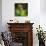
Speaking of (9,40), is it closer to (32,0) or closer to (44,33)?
(44,33)

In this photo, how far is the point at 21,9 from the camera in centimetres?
633

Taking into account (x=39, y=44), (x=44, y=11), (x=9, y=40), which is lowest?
(x=39, y=44)

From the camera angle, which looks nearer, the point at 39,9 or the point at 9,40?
the point at 9,40

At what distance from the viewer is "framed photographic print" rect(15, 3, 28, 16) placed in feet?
20.7

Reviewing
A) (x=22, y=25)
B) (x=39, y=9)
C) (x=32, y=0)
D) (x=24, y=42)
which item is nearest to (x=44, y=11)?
(x=39, y=9)

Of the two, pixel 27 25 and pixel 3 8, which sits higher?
pixel 3 8

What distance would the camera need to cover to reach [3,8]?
632 cm

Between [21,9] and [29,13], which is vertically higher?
[21,9]

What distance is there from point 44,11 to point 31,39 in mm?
1387

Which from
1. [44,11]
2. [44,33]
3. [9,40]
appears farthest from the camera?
[44,11]

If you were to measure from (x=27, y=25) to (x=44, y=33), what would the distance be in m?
0.77

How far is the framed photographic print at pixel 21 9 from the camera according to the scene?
6.31 m

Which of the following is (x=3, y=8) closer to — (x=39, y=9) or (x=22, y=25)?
(x=22, y=25)

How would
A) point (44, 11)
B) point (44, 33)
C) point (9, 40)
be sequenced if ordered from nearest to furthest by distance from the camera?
1. point (9, 40)
2. point (44, 33)
3. point (44, 11)
